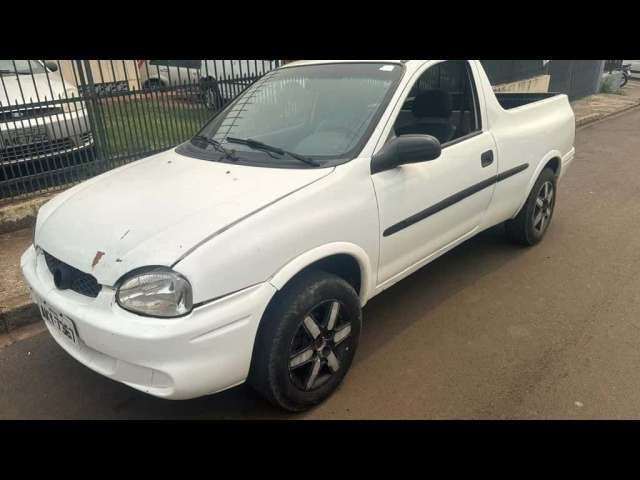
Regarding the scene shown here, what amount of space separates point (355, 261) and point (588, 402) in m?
1.42

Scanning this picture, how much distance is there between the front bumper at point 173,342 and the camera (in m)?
2.01

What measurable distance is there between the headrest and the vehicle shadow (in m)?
1.28

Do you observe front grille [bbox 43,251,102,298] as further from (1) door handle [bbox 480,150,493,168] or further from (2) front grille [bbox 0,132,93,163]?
(2) front grille [bbox 0,132,93,163]

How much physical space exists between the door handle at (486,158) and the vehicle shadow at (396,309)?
0.96 m

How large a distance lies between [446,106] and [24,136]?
394cm

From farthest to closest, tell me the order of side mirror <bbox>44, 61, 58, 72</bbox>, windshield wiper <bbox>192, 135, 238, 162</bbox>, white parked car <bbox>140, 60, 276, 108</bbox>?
side mirror <bbox>44, 61, 58, 72</bbox> → white parked car <bbox>140, 60, 276, 108</bbox> → windshield wiper <bbox>192, 135, 238, 162</bbox>

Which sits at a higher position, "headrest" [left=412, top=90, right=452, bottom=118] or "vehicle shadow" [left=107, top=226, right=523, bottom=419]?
"headrest" [left=412, top=90, right=452, bottom=118]

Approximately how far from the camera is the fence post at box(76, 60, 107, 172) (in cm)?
497

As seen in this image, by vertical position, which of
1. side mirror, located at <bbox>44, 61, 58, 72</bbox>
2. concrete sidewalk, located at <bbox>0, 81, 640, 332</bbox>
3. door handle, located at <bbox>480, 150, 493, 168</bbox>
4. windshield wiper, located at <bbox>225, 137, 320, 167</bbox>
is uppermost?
side mirror, located at <bbox>44, 61, 58, 72</bbox>

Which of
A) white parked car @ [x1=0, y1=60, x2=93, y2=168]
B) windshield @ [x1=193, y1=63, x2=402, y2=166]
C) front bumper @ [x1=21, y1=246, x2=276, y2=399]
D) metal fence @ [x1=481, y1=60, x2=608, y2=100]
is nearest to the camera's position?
front bumper @ [x1=21, y1=246, x2=276, y2=399]

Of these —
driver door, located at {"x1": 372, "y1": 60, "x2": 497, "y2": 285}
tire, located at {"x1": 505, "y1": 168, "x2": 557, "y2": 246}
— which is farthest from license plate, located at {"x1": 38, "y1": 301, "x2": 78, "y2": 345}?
tire, located at {"x1": 505, "y1": 168, "x2": 557, "y2": 246}

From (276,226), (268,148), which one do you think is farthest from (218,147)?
(276,226)

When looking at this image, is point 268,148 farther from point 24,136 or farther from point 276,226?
point 24,136

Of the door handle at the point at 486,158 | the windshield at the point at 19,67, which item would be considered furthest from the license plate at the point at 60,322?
the windshield at the point at 19,67
